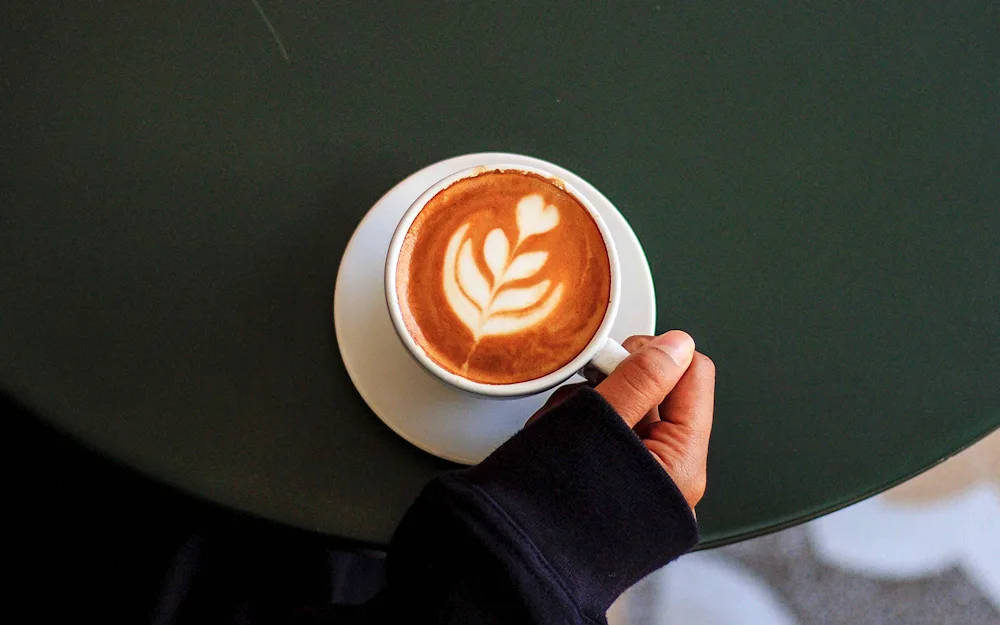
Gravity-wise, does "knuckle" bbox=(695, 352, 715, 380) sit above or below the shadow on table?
above

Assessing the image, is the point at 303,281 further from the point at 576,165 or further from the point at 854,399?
the point at 854,399

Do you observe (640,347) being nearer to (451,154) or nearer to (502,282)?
(502,282)

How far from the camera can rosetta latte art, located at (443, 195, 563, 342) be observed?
67 centimetres

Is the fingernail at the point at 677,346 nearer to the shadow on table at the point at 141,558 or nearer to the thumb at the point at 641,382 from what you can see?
the thumb at the point at 641,382

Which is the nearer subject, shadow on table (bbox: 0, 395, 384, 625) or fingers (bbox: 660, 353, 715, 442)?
fingers (bbox: 660, 353, 715, 442)

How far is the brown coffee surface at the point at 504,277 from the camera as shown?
66 centimetres

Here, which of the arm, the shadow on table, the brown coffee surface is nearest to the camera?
the arm

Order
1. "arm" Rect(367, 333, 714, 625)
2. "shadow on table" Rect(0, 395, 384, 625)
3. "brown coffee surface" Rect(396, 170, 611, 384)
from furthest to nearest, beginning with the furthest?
1. "shadow on table" Rect(0, 395, 384, 625)
2. "brown coffee surface" Rect(396, 170, 611, 384)
3. "arm" Rect(367, 333, 714, 625)

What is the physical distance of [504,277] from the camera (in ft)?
2.20

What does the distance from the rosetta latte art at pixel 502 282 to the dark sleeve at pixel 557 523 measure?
0.11 metres

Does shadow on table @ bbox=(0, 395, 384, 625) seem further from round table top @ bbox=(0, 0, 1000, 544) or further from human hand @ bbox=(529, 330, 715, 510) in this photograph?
human hand @ bbox=(529, 330, 715, 510)

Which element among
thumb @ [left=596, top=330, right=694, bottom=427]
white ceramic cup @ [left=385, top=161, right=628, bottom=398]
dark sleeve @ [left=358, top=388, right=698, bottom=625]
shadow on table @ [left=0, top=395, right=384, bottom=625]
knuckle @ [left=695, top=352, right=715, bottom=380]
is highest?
white ceramic cup @ [left=385, top=161, right=628, bottom=398]

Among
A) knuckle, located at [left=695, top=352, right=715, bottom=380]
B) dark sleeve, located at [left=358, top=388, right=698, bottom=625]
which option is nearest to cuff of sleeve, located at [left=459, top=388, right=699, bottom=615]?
dark sleeve, located at [left=358, top=388, right=698, bottom=625]

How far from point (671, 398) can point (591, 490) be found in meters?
0.11
